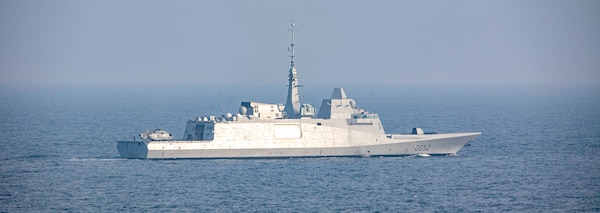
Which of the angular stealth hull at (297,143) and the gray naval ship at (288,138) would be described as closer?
the angular stealth hull at (297,143)

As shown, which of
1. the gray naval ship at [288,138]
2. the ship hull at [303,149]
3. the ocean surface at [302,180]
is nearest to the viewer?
the ocean surface at [302,180]

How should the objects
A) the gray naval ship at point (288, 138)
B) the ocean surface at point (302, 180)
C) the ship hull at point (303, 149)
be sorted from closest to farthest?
1. the ocean surface at point (302, 180)
2. the ship hull at point (303, 149)
3. the gray naval ship at point (288, 138)

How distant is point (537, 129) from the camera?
98562 mm

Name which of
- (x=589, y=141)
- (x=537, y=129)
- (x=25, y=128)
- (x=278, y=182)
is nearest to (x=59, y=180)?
(x=278, y=182)

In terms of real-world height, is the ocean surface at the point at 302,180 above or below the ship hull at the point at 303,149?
below

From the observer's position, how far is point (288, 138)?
69.7 m

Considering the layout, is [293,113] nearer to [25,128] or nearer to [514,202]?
[514,202]

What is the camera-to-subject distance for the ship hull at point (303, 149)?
6769cm

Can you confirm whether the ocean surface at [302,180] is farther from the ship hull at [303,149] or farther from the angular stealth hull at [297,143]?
the angular stealth hull at [297,143]

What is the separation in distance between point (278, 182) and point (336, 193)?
446cm

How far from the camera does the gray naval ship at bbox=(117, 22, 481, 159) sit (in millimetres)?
68312

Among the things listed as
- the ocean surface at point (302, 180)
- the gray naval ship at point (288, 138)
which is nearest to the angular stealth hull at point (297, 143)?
the gray naval ship at point (288, 138)

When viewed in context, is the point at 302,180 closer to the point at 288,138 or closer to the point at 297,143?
the point at 297,143

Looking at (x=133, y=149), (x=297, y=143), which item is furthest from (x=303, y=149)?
(x=133, y=149)
